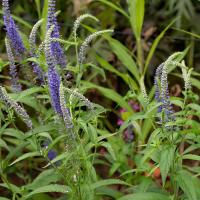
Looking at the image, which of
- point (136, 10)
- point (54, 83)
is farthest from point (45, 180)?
point (136, 10)

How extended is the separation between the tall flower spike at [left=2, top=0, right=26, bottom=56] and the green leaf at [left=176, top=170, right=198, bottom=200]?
3.79 feet

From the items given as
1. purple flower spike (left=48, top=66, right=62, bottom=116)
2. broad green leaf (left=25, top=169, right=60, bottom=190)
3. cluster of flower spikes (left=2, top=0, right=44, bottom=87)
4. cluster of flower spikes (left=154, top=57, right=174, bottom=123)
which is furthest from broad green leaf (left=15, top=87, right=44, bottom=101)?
cluster of flower spikes (left=154, top=57, right=174, bottom=123)

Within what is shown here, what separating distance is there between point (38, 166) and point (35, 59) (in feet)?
9.43

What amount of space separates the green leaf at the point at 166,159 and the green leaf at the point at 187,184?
145mm

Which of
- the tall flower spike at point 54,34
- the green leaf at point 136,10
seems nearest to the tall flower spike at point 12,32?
the tall flower spike at point 54,34

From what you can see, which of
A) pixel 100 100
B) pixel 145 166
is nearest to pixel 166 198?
pixel 145 166

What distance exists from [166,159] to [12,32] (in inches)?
46.2

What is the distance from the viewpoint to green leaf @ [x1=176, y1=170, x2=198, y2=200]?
3.12 m

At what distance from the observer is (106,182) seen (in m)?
3.40

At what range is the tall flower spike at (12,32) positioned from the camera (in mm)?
3490

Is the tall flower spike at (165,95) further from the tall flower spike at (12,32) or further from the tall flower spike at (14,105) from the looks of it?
the tall flower spike at (12,32)

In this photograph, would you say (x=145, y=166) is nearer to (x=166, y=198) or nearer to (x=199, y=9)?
(x=166, y=198)

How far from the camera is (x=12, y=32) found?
3.50 metres

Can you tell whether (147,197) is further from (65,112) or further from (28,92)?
(28,92)
